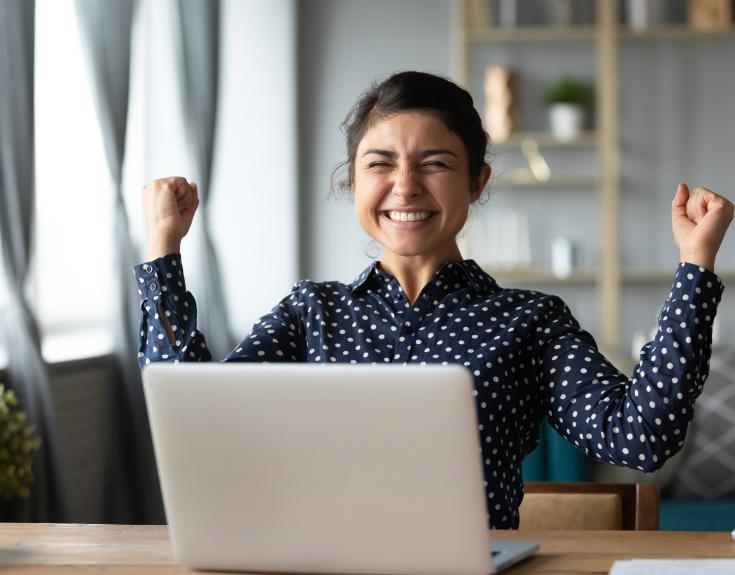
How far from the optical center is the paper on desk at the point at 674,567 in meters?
1.15

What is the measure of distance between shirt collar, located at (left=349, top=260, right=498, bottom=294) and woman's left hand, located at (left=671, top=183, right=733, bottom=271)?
1.24 feet

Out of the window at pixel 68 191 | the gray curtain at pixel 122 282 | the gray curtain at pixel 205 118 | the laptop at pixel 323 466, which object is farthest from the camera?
the gray curtain at pixel 205 118

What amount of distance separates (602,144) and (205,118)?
185 centimetres

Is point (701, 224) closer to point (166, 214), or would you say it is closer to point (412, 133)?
point (412, 133)

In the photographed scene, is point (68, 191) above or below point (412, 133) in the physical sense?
below

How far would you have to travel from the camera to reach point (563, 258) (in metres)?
5.29

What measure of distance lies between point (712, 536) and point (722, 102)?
4.36m

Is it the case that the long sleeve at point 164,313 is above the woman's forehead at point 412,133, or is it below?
below

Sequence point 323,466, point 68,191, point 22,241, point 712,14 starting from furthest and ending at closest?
point 712,14, point 68,191, point 22,241, point 323,466

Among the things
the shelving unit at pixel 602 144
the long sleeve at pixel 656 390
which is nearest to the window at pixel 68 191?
the shelving unit at pixel 602 144

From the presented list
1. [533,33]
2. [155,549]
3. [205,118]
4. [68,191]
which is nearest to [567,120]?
[533,33]

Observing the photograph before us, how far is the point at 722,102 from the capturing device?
5340 millimetres

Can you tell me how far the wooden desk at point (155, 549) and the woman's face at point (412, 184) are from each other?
20.3 inches

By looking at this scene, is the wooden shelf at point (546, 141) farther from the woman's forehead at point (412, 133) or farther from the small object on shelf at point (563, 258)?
the woman's forehead at point (412, 133)
